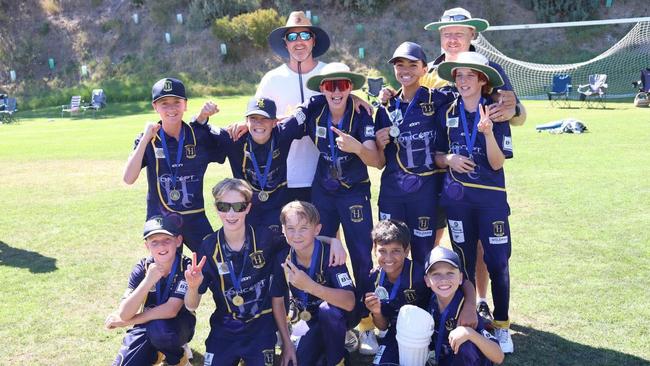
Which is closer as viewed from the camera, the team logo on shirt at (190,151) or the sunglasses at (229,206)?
the sunglasses at (229,206)

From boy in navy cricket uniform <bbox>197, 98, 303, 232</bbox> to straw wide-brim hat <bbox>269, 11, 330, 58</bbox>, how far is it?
2.90ft

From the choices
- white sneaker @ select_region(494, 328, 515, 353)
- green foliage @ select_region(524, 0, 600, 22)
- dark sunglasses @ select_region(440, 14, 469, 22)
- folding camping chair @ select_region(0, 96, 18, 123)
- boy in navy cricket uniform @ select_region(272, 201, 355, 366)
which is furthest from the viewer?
green foliage @ select_region(524, 0, 600, 22)

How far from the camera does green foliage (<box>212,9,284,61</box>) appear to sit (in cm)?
3747

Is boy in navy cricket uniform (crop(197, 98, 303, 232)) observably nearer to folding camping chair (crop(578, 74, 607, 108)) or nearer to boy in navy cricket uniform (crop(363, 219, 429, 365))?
boy in navy cricket uniform (crop(363, 219, 429, 365))

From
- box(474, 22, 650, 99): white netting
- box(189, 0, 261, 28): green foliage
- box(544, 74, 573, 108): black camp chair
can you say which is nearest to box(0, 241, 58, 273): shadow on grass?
box(544, 74, 573, 108): black camp chair

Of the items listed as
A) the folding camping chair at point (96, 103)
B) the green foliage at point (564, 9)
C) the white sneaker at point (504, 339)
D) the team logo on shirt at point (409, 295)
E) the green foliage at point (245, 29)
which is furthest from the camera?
the green foliage at point (245, 29)

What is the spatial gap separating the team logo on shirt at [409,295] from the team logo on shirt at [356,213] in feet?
2.63

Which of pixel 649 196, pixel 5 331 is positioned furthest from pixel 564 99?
pixel 5 331

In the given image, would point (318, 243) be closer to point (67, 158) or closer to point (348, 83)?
point (348, 83)

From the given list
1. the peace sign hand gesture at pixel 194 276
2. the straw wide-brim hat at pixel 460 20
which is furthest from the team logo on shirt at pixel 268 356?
the straw wide-brim hat at pixel 460 20

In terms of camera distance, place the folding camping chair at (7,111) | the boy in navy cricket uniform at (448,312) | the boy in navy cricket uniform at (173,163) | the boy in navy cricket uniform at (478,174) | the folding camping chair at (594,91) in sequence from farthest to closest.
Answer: the folding camping chair at (7,111) < the folding camping chair at (594,91) < the boy in navy cricket uniform at (173,163) < the boy in navy cricket uniform at (478,174) < the boy in navy cricket uniform at (448,312)

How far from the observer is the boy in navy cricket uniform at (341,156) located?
15.3 ft

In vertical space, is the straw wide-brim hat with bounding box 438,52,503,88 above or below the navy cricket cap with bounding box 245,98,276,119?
above

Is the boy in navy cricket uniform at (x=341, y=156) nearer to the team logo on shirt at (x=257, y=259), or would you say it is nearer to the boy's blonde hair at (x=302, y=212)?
the boy's blonde hair at (x=302, y=212)
